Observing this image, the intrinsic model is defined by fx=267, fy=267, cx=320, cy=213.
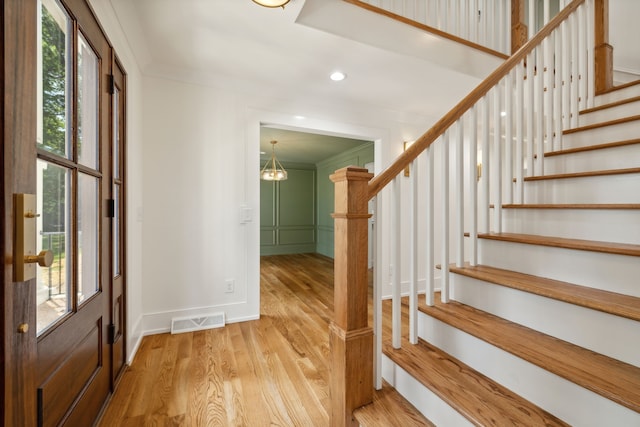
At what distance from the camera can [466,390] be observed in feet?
3.32

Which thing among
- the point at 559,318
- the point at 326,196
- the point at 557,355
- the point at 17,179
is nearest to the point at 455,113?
the point at 559,318

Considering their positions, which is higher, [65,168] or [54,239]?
[65,168]

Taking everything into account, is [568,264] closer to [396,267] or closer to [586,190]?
[586,190]

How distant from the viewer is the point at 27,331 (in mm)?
769

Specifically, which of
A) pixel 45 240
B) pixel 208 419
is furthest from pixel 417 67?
pixel 208 419

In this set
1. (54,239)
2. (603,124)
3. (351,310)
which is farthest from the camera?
(603,124)

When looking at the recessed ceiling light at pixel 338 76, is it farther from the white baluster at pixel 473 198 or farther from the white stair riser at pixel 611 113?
the white stair riser at pixel 611 113

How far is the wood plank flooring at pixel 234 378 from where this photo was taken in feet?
4.72

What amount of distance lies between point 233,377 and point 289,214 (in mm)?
5560

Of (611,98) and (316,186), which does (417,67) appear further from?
(316,186)

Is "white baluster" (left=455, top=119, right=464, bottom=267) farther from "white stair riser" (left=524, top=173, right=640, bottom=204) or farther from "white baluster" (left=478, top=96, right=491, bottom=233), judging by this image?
"white stair riser" (left=524, top=173, right=640, bottom=204)

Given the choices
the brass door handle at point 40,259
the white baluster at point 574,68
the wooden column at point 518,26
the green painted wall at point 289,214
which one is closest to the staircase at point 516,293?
the white baluster at point 574,68

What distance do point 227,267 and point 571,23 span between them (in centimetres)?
344

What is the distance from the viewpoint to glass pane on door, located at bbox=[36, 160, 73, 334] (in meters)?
0.94
